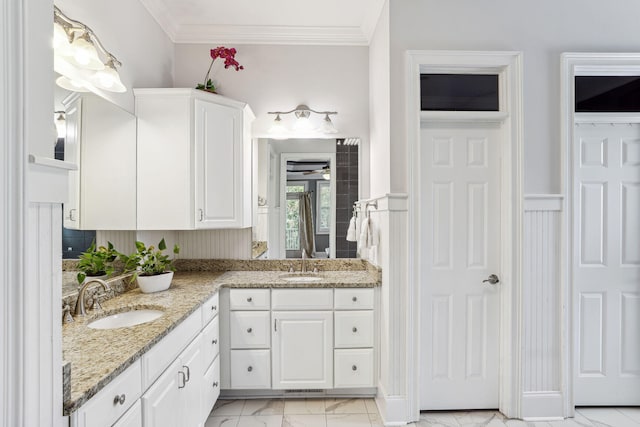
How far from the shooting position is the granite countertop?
1.15m

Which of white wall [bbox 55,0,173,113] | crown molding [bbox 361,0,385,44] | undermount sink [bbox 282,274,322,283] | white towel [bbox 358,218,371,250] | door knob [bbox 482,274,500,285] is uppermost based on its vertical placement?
crown molding [bbox 361,0,385,44]

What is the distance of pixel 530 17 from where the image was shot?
95.8 inches

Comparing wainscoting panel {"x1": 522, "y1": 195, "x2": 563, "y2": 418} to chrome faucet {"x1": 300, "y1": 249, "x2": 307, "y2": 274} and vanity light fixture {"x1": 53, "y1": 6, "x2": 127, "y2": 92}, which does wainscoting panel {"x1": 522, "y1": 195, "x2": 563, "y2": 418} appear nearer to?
chrome faucet {"x1": 300, "y1": 249, "x2": 307, "y2": 274}

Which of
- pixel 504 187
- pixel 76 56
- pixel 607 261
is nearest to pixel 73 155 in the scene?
pixel 76 56

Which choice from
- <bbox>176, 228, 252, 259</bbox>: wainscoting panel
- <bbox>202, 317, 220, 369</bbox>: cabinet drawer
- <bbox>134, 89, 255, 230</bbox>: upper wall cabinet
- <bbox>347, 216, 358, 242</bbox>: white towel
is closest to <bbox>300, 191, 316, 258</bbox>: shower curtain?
<bbox>347, 216, 358, 242</bbox>: white towel

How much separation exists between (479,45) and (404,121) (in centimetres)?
69

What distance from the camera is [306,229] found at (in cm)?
317

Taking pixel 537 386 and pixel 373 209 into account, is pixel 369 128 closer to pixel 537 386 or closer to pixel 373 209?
pixel 373 209

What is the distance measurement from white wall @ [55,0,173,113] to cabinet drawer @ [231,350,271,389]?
1.82 m

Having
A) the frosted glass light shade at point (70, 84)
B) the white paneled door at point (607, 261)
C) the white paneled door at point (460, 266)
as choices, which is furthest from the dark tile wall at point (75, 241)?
the white paneled door at point (607, 261)

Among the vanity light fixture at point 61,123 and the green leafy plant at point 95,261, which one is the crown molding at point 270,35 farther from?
the green leafy plant at point 95,261

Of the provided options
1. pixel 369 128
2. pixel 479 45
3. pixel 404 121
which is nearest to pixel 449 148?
pixel 404 121

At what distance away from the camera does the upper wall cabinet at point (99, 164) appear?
190 cm

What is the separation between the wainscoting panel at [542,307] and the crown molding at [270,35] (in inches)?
74.4
